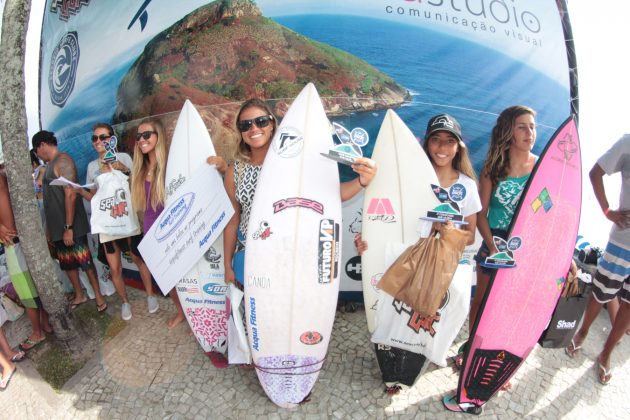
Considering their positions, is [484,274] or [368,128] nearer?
[484,274]

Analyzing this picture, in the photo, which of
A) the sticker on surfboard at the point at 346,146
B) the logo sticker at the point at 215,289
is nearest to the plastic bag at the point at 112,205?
the logo sticker at the point at 215,289

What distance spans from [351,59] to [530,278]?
8.22 feet

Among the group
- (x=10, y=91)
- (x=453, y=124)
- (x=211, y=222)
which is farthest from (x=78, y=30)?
(x=453, y=124)

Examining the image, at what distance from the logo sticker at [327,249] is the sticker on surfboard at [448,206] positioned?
25.0 inches

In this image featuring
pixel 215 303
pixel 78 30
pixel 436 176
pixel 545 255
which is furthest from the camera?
pixel 78 30

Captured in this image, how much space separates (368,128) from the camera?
3328mm

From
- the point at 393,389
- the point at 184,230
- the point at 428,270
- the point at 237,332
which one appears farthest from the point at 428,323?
the point at 184,230

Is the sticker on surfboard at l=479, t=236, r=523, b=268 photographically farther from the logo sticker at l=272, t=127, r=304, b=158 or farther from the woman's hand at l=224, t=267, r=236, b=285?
the woman's hand at l=224, t=267, r=236, b=285

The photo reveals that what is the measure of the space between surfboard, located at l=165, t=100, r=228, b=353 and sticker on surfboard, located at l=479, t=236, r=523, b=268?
218cm

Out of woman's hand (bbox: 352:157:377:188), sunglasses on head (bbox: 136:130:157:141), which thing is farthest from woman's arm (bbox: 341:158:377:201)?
sunglasses on head (bbox: 136:130:157:141)

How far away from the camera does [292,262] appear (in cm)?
239

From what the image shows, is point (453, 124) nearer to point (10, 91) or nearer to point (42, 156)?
point (10, 91)

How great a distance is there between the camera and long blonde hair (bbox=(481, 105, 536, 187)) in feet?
7.84

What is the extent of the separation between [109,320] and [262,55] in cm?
327
